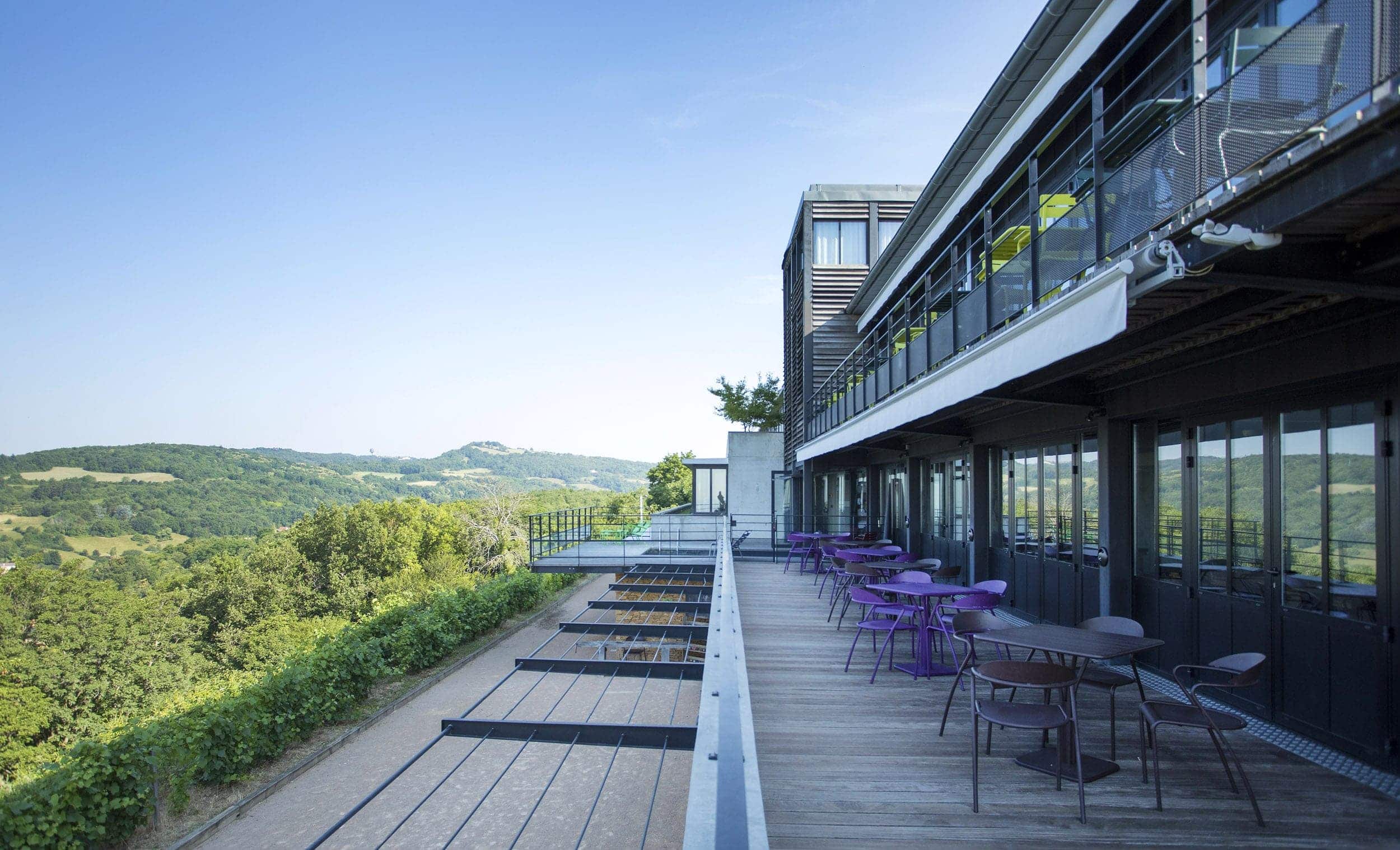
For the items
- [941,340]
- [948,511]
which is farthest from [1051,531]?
[948,511]

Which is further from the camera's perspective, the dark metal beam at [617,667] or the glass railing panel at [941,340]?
the glass railing panel at [941,340]

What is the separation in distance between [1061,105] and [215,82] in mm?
59861

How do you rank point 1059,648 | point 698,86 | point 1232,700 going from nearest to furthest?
point 1059,648
point 1232,700
point 698,86

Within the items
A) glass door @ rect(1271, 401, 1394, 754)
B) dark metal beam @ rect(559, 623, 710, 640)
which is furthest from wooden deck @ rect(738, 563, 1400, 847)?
dark metal beam @ rect(559, 623, 710, 640)

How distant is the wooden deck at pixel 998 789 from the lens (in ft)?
10.7

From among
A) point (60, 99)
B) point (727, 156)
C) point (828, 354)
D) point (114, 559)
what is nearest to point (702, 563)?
point (828, 354)

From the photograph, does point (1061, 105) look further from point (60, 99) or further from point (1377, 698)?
point (60, 99)

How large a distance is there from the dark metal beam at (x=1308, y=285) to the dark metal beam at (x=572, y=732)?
12.9 feet

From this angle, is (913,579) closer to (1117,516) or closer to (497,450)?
(1117,516)

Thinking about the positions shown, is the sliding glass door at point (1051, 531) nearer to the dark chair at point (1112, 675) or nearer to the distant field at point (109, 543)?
the dark chair at point (1112, 675)

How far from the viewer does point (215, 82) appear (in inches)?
1982

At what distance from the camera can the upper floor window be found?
19156 mm

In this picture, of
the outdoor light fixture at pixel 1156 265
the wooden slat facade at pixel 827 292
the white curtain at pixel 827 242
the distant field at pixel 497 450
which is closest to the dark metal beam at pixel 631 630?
the outdoor light fixture at pixel 1156 265

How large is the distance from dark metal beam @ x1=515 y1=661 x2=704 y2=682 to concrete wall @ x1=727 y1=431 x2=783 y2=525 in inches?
632
